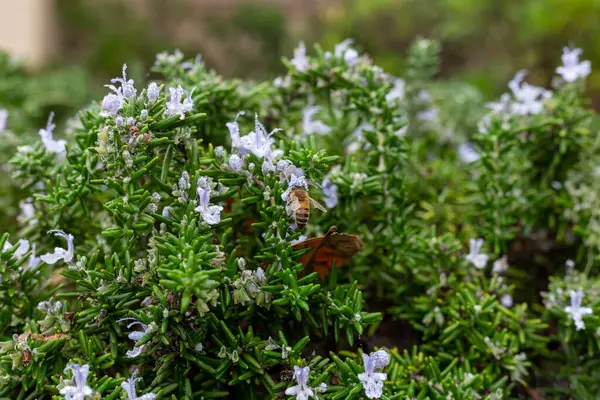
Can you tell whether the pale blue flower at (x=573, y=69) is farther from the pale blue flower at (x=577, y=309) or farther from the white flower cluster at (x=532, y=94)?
the pale blue flower at (x=577, y=309)

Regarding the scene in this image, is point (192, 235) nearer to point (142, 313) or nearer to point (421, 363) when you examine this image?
point (142, 313)

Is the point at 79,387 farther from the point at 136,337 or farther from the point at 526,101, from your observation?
the point at 526,101

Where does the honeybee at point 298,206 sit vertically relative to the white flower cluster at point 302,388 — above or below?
above

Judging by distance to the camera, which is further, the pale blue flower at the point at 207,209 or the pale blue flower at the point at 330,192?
the pale blue flower at the point at 330,192

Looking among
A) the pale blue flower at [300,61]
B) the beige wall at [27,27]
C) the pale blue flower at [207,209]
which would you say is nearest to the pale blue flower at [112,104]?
the pale blue flower at [207,209]

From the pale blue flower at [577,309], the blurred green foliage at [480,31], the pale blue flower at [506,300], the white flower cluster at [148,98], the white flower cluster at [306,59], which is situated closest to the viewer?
the white flower cluster at [148,98]

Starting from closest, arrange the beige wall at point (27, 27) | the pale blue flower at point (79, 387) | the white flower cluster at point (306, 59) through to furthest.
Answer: the pale blue flower at point (79, 387), the white flower cluster at point (306, 59), the beige wall at point (27, 27)

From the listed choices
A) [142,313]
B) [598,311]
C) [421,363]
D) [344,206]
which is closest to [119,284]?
[142,313]

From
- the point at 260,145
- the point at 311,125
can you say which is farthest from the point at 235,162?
the point at 311,125
